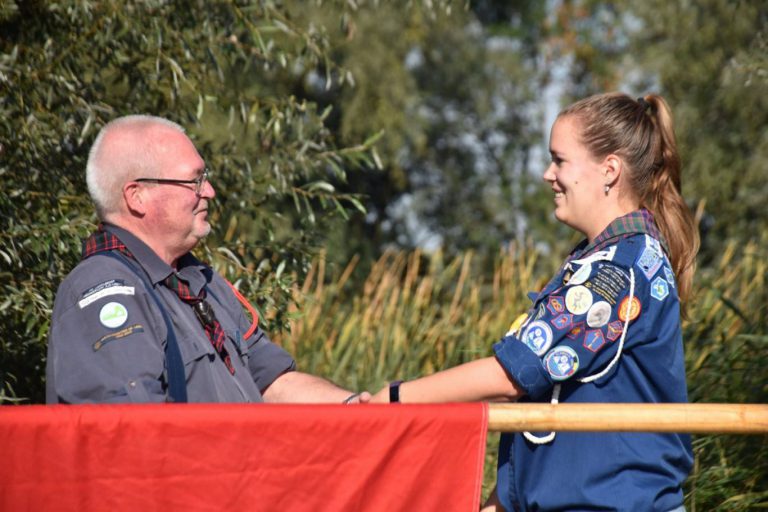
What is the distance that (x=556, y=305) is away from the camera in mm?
3074

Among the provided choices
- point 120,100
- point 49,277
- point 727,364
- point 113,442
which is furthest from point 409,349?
point 113,442

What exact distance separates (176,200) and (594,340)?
4.65 feet

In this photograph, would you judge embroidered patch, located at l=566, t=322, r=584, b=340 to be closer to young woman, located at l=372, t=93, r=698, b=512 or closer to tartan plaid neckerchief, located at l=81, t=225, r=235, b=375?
young woman, located at l=372, t=93, r=698, b=512

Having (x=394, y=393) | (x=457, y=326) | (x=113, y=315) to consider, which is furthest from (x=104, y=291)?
(x=457, y=326)

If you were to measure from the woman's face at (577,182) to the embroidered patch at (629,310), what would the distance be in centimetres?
31

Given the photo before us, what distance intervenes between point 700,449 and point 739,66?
2526mm

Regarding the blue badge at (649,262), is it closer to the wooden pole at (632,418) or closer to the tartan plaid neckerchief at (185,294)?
the wooden pole at (632,418)

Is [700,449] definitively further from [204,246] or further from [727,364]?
[204,246]

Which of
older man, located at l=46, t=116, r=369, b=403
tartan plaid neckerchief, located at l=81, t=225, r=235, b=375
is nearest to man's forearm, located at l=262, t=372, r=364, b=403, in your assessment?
older man, located at l=46, t=116, r=369, b=403

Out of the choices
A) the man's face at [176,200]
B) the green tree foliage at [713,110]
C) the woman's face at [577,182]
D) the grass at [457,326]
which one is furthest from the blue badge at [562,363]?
the green tree foliage at [713,110]

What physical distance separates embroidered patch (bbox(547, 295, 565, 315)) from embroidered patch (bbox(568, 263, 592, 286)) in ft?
0.18

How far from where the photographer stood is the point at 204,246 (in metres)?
5.30

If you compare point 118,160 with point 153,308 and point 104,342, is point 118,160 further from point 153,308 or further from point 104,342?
point 104,342

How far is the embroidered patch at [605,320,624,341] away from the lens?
3.04 m
